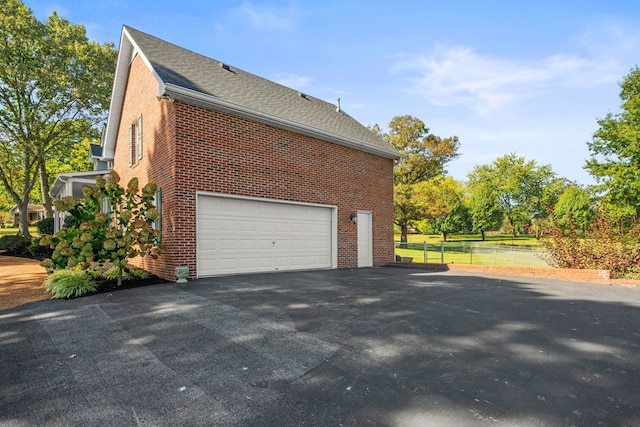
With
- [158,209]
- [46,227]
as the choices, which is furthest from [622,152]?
[46,227]

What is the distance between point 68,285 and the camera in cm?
604

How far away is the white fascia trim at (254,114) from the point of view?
25.0 ft

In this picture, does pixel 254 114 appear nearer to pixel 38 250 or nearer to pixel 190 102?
pixel 190 102

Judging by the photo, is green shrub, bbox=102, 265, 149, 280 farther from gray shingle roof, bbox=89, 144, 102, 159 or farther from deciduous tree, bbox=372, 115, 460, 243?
deciduous tree, bbox=372, 115, 460, 243

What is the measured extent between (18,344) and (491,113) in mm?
15916

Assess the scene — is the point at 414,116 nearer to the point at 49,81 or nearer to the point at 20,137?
the point at 49,81

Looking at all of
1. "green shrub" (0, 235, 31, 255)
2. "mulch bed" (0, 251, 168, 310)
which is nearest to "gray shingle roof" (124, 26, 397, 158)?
"mulch bed" (0, 251, 168, 310)

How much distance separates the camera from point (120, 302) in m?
5.46

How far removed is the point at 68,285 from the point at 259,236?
173 inches

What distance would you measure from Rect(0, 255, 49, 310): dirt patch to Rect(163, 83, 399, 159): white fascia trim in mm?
5026

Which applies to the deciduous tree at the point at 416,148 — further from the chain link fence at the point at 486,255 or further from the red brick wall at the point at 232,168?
the red brick wall at the point at 232,168

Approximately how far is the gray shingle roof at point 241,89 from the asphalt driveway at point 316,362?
5.57 m

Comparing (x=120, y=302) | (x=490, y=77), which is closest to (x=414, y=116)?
(x=490, y=77)

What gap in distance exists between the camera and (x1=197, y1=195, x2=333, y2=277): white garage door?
26.8 feet
